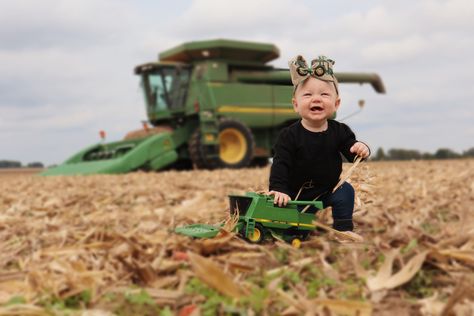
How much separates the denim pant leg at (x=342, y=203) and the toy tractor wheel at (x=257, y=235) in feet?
0.80

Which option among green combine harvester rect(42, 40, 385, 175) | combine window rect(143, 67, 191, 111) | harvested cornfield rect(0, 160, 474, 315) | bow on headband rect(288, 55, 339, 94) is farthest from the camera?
combine window rect(143, 67, 191, 111)

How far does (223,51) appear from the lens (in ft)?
47.0

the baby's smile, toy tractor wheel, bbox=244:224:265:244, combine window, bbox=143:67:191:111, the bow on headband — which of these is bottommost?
toy tractor wheel, bbox=244:224:265:244

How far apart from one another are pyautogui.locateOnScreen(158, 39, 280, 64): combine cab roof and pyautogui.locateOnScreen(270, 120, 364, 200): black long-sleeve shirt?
11490 millimetres

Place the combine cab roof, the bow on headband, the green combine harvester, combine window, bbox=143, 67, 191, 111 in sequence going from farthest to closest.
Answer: combine window, bbox=143, 67, 191, 111 < the green combine harvester < the combine cab roof < the bow on headband

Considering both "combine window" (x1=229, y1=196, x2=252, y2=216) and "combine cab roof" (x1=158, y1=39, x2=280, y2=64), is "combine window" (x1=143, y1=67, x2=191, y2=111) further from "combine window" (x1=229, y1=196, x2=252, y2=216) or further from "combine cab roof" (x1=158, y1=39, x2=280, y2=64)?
"combine window" (x1=229, y1=196, x2=252, y2=216)

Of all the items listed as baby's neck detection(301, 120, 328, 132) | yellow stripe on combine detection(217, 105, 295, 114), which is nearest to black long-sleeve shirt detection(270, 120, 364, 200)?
baby's neck detection(301, 120, 328, 132)

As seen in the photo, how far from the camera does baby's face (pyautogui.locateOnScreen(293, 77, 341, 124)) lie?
1847 mm

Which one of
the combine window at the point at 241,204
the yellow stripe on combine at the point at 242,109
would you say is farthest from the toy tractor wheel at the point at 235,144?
the combine window at the point at 241,204

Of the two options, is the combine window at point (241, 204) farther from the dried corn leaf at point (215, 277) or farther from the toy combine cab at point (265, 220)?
the dried corn leaf at point (215, 277)

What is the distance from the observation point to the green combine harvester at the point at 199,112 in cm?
1370

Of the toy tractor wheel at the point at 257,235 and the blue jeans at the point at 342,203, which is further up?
the blue jeans at the point at 342,203

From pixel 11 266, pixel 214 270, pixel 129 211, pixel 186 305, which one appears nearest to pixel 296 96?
pixel 214 270

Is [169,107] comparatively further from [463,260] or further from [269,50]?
[463,260]
